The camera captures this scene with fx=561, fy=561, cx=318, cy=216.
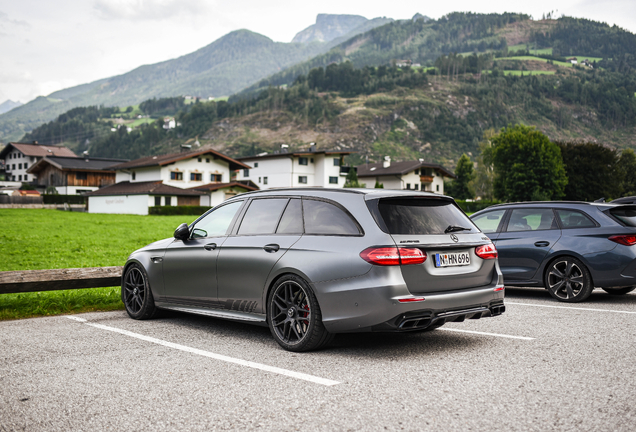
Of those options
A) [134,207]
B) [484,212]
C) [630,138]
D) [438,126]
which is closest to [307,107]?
[438,126]

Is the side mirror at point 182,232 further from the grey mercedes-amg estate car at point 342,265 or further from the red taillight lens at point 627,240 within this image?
the red taillight lens at point 627,240

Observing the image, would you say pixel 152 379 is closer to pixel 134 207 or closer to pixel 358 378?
pixel 358 378

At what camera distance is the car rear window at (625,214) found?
9117 millimetres

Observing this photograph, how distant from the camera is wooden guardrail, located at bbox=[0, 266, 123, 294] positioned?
771 cm

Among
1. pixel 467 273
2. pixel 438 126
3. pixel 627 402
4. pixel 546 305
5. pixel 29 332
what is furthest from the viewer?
pixel 438 126

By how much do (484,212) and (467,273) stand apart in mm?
5691

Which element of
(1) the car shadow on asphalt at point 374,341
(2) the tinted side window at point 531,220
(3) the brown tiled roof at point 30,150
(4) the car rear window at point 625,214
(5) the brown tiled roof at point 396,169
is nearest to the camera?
(1) the car shadow on asphalt at point 374,341

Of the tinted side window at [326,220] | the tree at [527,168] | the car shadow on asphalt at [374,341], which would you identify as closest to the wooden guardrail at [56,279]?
the car shadow on asphalt at [374,341]

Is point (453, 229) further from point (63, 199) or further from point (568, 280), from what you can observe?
point (63, 199)

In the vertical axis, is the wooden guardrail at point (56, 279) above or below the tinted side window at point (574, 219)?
below

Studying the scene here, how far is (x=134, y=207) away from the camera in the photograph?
210 feet

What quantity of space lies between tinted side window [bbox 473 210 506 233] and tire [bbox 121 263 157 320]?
6.27 metres

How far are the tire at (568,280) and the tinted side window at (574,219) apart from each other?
0.58 meters

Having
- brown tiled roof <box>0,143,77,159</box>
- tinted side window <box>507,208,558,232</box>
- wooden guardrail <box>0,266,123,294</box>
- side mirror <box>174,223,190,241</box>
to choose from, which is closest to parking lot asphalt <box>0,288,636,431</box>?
wooden guardrail <box>0,266,123,294</box>
